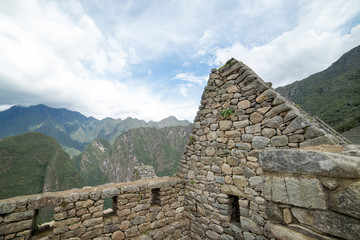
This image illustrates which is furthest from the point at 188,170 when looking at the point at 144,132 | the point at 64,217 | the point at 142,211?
the point at 144,132

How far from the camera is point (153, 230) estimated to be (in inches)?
185

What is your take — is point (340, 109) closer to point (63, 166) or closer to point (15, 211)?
point (15, 211)

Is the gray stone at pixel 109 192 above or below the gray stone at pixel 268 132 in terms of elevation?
below

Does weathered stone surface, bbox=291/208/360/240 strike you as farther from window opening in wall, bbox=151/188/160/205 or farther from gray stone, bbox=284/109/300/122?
window opening in wall, bbox=151/188/160/205

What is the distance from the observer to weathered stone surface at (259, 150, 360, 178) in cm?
106

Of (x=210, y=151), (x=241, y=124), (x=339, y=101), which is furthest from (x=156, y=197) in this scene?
(x=339, y=101)

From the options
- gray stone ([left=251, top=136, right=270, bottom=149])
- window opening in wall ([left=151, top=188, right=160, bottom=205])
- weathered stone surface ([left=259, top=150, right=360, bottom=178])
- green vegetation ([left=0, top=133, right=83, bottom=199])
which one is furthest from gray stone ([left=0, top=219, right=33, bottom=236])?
green vegetation ([left=0, top=133, right=83, bottom=199])

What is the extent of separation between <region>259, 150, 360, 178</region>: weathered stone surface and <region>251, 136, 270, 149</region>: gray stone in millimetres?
2144

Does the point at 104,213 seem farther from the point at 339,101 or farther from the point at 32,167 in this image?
the point at 32,167

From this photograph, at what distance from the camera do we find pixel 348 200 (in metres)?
1.02

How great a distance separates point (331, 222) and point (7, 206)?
511 cm

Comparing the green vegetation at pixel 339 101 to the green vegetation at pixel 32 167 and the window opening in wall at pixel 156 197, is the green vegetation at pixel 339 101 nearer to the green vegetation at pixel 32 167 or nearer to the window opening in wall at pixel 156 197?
the window opening in wall at pixel 156 197

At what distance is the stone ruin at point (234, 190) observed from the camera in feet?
3.83

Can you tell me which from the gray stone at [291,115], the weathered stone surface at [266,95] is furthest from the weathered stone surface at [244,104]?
the gray stone at [291,115]
